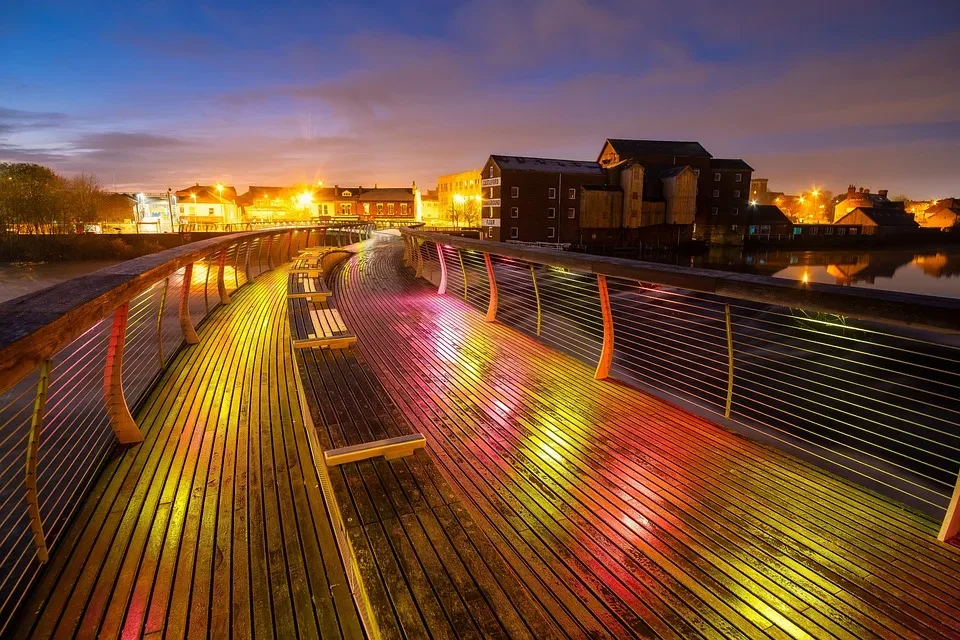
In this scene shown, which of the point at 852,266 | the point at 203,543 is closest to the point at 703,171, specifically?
the point at 852,266

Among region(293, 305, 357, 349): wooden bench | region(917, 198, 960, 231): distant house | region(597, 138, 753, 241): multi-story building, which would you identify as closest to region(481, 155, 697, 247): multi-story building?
region(597, 138, 753, 241): multi-story building

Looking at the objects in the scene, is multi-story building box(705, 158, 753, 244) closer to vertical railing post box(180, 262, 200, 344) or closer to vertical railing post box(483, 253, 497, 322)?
vertical railing post box(483, 253, 497, 322)

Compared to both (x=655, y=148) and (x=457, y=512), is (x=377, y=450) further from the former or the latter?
(x=655, y=148)

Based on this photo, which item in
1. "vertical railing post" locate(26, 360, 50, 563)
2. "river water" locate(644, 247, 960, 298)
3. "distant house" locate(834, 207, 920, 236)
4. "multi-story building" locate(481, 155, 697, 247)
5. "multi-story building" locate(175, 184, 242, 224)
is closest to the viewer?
"vertical railing post" locate(26, 360, 50, 563)

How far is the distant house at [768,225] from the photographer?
223 feet

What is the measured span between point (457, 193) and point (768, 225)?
158ft

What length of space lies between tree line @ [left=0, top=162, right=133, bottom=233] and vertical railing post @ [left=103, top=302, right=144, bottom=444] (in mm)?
52915

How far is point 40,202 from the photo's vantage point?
43.5 metres

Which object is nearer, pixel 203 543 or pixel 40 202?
pixel 203 543

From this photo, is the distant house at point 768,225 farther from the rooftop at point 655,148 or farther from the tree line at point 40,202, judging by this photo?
the tree line at point 40,202

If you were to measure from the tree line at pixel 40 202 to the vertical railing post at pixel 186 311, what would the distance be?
50130 mm

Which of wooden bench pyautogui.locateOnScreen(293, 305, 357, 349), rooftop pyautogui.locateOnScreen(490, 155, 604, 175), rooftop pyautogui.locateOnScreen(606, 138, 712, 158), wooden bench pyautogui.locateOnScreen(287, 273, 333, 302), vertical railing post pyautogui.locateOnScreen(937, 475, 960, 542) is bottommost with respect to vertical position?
vertical railing post pyautogui.locateOnScreen(937, 475, 960, 542)

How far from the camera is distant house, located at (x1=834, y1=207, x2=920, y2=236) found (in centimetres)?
8062

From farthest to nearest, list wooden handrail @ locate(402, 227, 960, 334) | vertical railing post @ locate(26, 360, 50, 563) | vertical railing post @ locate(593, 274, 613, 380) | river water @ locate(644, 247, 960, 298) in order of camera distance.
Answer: river water @ locate(644, 247, 960, 298) → vertical railing post @ locate(593, 274, 613, 380) → wooden handrail @ locate(402, 227, 960, 334) → vertical railing post @ locate(26, 360, 50, 563)
